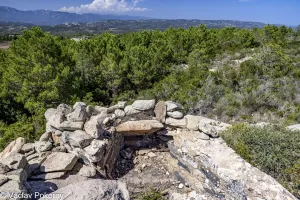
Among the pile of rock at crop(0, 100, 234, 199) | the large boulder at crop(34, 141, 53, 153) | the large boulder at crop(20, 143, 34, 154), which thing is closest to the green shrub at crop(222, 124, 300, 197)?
the pile of rock at crop(0, 100, 234, 199)

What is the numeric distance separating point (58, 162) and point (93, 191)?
7.57 ft

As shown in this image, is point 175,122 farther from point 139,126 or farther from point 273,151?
point 273,151

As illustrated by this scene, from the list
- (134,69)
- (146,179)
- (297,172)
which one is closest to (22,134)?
(146,179)

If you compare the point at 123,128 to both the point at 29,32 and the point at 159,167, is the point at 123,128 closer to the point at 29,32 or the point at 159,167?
the point at 159,167

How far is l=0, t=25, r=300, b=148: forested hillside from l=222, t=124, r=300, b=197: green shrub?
2890 millimetres

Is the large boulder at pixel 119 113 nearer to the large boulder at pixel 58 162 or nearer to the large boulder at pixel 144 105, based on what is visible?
the large boulder at pixel 144 105

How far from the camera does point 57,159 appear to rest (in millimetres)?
5562

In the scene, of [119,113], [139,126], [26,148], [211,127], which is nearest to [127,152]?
[139,126]

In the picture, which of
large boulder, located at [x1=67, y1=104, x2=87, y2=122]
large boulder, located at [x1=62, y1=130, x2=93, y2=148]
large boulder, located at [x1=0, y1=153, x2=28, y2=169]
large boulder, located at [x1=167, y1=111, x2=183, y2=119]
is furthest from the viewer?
large boulder, located at [x1=167, y1=111, x2=183, y2=119]

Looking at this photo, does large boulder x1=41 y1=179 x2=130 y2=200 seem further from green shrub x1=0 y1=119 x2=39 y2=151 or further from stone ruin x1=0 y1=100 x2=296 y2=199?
green shrub x1=0 y1=119 x2=39 y2=151

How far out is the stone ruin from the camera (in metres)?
4.46

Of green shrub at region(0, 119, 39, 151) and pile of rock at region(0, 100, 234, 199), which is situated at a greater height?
pile of rock at region(0, 100, 234, 199)

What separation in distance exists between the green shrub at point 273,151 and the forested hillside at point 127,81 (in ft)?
9.48

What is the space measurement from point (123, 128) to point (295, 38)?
87.2ft
